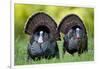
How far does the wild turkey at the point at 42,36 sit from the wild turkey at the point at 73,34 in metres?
0.09

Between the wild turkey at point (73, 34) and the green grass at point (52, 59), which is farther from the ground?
the wild turkey at point (73, 34)

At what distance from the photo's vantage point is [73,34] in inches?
78.3

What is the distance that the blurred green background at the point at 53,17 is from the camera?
1.79 metres

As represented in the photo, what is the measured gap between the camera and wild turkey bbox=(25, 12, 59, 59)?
184 centimetres

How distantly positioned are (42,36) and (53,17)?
21 centimetres

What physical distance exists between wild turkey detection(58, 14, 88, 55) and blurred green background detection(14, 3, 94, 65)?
43 millimetres

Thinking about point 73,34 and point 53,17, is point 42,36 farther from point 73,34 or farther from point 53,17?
point 73,34

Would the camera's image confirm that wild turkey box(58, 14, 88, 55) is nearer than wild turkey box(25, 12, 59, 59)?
No

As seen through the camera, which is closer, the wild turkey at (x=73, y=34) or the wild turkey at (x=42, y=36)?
the wild turkey at (x=42, y=36)

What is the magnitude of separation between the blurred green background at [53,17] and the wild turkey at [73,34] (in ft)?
0.14

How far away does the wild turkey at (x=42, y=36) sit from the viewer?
1.84 metres

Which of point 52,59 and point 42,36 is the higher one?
Result: point 42,36

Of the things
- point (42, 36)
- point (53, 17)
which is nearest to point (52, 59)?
point (42, 36)
